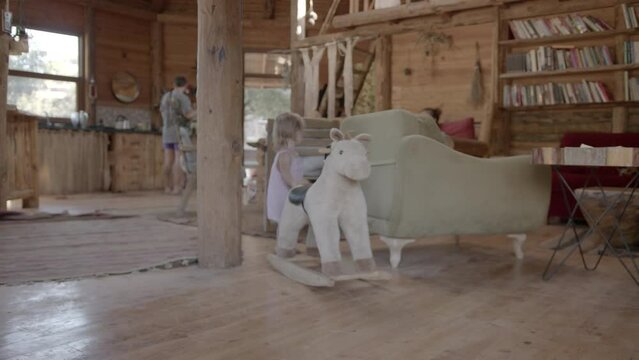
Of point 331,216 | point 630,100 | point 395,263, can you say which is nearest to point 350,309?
point 331,216

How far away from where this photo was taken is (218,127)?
3.00 m

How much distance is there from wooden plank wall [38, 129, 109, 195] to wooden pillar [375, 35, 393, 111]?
14.6ft

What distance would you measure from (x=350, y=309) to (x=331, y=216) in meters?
0.61

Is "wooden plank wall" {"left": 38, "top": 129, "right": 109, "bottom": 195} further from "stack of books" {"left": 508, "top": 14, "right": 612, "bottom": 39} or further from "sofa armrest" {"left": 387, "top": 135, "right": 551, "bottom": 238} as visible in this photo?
"sofa armrest" {"left": 387, "top": 135, "right": 551, "bottom": 238}

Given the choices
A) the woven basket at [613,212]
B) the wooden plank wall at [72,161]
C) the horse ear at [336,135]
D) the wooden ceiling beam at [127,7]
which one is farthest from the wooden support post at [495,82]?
the wooden ceiling beam at [127,7]

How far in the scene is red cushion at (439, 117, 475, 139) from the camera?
6477mm

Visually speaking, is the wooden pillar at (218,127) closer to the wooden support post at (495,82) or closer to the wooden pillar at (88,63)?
the wooden support post at (495,82)

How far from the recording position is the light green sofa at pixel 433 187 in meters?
2.99

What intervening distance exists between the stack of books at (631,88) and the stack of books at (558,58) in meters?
0.25

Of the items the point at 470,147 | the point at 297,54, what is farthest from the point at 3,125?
the point at 470,147

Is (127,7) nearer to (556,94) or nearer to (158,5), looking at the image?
(158,5)

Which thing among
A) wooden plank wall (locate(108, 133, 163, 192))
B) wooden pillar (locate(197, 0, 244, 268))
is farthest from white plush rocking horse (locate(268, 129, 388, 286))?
wooden plank wall (locate(108, 133, 163, 192))

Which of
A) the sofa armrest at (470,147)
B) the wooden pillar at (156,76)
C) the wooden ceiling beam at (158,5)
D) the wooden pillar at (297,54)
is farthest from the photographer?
the wooden ceiling beam at (158,5)

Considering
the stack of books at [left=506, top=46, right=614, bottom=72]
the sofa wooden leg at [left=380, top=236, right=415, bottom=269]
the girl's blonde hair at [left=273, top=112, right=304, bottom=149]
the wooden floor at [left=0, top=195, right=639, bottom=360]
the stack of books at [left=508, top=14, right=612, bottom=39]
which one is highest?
the stack of books at [left=508, top=14, right=612, bottom=39]
